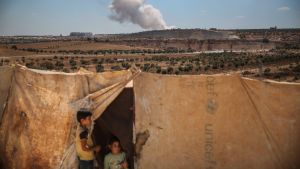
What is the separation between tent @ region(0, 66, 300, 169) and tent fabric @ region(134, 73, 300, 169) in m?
0.01

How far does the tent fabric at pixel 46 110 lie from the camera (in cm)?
523

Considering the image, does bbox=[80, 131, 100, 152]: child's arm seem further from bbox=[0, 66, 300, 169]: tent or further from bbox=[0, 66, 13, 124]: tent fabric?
bbox=[0, 66, 13, 124]: tent fabric

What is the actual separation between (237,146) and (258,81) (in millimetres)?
974

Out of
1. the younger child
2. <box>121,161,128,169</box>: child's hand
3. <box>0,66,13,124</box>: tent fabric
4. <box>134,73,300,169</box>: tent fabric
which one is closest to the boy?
the younger child

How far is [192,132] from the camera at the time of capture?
16.5 ft

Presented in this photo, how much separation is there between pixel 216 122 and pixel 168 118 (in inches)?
28.0

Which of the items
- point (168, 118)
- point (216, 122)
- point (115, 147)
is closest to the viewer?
point (115, 147)

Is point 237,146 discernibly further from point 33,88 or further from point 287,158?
point 33,88

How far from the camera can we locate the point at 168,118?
202 inches

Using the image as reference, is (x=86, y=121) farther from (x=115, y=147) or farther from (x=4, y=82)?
(x=4, y=82)

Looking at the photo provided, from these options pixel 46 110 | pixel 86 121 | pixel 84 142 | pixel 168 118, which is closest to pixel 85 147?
pixel 84 142

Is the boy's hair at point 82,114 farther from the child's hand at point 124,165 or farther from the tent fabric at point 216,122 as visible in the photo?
the child's hand at point 124,165

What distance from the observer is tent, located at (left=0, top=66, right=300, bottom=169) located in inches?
187

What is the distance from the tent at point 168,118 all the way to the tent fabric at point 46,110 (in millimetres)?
15
